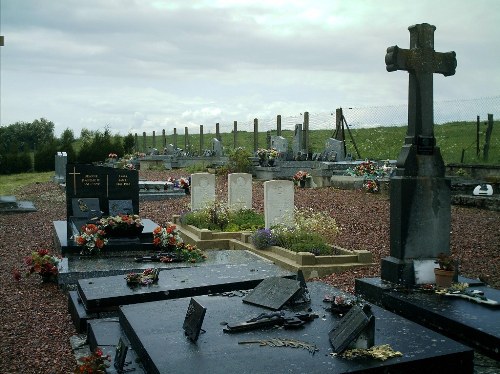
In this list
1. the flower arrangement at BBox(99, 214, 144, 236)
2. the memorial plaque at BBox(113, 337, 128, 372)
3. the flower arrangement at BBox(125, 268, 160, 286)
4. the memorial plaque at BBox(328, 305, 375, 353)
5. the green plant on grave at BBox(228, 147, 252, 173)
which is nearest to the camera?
the memorial plaque at BBox(328, 305, 375, 353)

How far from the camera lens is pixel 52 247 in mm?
12336

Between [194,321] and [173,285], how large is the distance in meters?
2.40

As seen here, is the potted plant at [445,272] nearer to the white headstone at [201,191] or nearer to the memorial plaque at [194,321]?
the memorial plaque at [194,321]

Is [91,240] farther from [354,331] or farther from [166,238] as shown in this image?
[354,331]

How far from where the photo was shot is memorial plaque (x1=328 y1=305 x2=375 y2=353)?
4652 millimetres

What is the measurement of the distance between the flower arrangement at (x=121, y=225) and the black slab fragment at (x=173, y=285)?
2595 millimetres

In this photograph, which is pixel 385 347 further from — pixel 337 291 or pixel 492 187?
pixel 492 187

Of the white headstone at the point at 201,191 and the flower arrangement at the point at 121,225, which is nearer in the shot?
the flower arrangement at the point at 121,225

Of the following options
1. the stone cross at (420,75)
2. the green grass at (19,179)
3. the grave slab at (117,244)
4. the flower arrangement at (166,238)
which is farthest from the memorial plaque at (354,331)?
the green grass at (19,179)

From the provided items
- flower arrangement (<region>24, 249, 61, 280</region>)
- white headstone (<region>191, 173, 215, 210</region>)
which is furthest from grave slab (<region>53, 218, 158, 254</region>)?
white headstone (<region>191, 173, 215, 210</region>)

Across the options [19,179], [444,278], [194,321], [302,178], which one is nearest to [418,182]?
[444,278]

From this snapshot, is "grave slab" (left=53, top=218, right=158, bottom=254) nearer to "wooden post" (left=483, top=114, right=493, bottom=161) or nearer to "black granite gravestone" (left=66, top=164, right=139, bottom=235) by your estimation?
"black granite gravestone" (left=66, top=164, right=139, bottom=235)

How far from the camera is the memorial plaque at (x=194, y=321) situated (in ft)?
16.3

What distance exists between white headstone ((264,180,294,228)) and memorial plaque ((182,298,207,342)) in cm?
691
